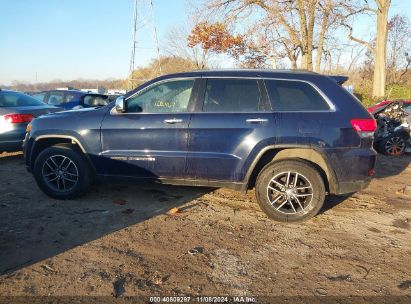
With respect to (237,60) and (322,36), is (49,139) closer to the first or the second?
(322,36)

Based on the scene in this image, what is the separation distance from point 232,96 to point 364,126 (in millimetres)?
1588

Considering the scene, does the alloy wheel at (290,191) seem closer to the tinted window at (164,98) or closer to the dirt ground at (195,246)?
the dirt ground at (195,246)

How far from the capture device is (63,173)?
15.8ft

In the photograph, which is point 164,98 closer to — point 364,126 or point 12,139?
point 364,126

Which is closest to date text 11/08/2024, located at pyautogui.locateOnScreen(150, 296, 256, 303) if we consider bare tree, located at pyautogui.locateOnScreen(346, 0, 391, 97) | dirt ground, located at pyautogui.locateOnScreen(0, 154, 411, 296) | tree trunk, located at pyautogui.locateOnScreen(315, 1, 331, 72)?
dirt ground, located at pyautogui.locateOnScreen(0, 154, 411, 296)

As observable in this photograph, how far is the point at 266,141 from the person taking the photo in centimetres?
409

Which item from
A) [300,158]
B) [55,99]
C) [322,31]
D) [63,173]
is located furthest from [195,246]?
[322,31]

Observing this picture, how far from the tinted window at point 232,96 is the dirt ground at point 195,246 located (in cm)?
135

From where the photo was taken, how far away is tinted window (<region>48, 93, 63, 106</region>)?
35.6 ft

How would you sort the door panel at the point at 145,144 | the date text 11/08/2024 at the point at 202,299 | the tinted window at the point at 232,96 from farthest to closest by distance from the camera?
the door panel at the point at 145,144, the tinted window at the point at 232,96, the date text 11/08/2024 at the point at 202,299

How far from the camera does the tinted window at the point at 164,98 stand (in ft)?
14.6

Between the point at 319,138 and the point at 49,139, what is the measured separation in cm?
364

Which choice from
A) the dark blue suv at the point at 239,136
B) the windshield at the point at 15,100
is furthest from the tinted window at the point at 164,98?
the windshield at the point at 15,100

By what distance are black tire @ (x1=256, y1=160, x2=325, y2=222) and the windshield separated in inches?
221
